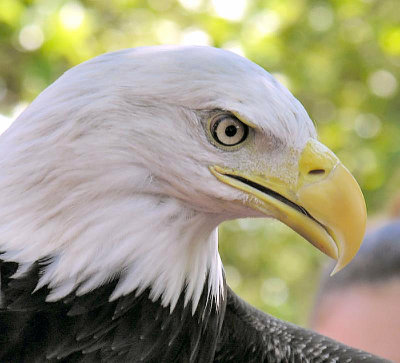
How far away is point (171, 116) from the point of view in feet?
5.91

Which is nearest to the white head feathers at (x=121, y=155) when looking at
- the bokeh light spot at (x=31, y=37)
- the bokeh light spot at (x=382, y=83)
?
the bokeh light spot at (x=31, y=37)

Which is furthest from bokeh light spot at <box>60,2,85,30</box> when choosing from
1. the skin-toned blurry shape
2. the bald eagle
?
the bald eagle

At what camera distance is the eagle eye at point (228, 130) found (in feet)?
5.85

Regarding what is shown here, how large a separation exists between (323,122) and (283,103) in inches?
203

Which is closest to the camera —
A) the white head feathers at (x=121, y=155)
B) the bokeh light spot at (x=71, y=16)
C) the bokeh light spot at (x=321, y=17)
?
the white head feathers at (x=121, y=155)

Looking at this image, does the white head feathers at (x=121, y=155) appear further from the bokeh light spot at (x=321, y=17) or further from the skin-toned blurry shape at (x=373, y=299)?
the bokeh light spot at (x=321, y=17)

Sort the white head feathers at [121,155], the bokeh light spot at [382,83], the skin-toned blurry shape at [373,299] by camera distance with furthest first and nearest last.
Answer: the bokeh light spot at [382,83] → the skin-toned blurry shape at [373,299] → the white head feathers at [121,155]

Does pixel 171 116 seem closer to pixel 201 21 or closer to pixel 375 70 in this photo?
pixel 201 21

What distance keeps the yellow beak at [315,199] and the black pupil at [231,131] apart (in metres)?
0.08

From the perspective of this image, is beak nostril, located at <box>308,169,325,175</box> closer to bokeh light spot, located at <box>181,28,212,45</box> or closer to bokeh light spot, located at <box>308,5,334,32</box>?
bokeh light spot, located at <box>181,28,212,45</box>

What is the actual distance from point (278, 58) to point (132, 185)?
399 centimetres

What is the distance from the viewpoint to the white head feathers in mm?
1764

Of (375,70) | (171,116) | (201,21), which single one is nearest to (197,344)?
(171,116)

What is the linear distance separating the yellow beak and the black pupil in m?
0.08
